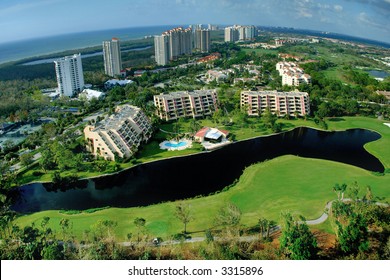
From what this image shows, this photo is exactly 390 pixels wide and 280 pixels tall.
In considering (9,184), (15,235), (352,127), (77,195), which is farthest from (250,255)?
(352,127)

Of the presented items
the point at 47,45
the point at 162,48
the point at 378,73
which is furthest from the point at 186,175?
the point at 47,45

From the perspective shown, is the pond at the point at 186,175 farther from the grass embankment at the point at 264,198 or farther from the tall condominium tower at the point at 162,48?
the tall condominium tower at the point at 162,48

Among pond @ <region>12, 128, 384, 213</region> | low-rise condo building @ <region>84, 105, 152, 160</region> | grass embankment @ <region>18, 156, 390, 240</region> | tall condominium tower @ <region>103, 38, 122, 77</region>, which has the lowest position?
pond @ <region>12, 128, 384, 213</region>

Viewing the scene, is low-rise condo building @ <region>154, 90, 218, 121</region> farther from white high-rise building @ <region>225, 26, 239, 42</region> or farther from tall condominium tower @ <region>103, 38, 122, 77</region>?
white high-rise building @ <region>225, 26, 239, 42</region>

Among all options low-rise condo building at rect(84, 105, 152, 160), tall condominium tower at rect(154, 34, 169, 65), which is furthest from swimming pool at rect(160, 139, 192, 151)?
tall condominium tower at rect(154, 34, 169, 65)

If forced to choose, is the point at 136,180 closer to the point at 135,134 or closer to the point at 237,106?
the point at 135,134
